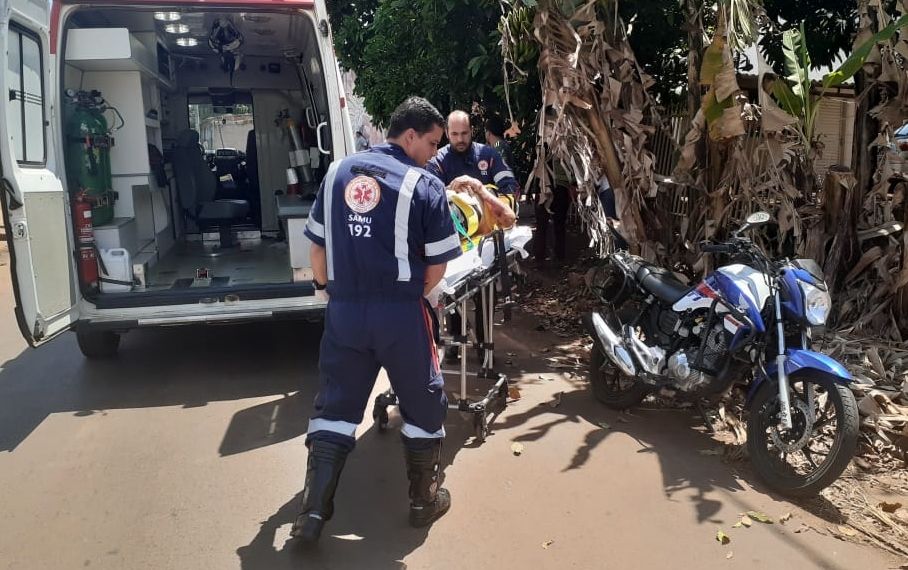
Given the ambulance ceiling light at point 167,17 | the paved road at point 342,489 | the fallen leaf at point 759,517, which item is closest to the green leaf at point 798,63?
the paved road at point 342,489

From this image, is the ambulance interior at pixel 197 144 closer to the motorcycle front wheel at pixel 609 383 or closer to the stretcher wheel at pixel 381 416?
the stretcher wheel at pixel 381 416

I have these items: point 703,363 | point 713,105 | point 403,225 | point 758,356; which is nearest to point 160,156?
point 403,225

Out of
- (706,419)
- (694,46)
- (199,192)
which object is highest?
(694,46)

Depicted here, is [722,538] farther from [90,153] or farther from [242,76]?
Answer: [242,76]

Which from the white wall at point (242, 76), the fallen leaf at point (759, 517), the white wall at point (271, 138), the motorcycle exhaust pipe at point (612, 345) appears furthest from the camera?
the white wall at point (271, 138)

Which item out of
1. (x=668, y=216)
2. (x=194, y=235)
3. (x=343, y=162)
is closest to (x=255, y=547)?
(x=343, y=162)

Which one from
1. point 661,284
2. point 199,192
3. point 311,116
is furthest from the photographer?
point 199,192

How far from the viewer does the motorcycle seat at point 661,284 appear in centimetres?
416

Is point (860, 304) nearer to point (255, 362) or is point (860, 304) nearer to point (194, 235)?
point (255, 362)

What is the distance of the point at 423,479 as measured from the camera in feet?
10.3

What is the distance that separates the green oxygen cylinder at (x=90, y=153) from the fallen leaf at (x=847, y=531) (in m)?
4.63

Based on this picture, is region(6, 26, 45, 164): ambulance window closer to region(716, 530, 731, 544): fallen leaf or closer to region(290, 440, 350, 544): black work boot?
region(290, 440, 350, 544): black work boot

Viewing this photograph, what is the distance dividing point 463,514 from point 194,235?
216 inches

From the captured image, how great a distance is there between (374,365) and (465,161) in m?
2.59
